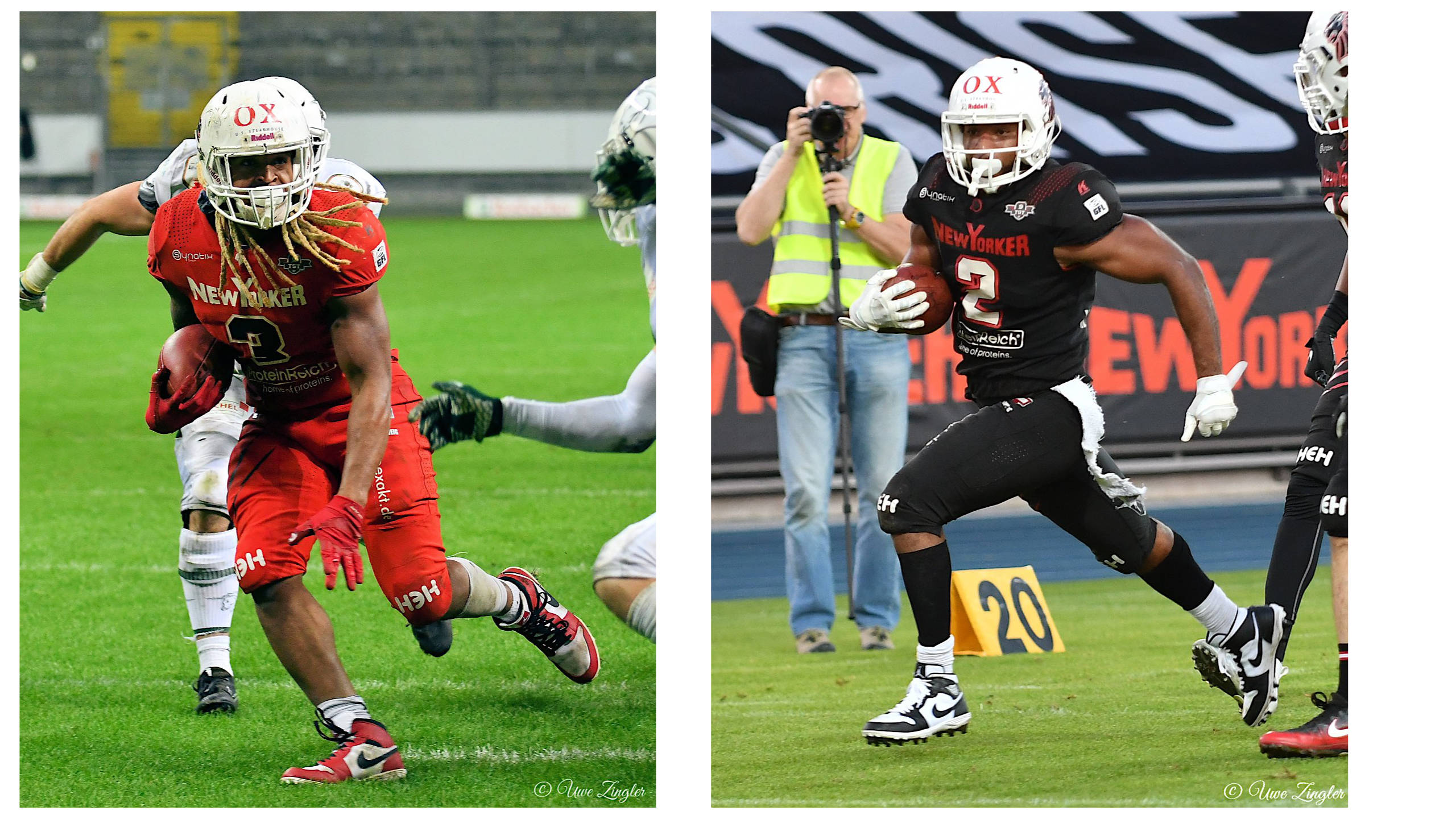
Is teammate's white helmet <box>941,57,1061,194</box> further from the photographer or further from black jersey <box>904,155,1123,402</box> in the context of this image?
the photographer

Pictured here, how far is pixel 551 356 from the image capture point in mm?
10172

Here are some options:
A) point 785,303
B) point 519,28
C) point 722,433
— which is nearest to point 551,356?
point 722,433

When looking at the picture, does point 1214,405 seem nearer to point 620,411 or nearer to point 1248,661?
point 1248,661

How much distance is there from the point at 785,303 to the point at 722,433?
5.36 ft

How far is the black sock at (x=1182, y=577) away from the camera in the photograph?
3.48 m

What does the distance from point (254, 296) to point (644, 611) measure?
103 cm

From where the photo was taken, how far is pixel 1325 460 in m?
3.40

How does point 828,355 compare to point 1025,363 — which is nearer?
point 1025,363

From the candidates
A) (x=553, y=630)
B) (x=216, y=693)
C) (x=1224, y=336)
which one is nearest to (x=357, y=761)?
(x=553, y=630)

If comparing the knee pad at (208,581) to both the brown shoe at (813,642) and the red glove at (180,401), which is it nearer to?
the red glove at (180,401)

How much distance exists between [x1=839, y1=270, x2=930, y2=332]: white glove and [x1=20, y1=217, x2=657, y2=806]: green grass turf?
39.2 inches

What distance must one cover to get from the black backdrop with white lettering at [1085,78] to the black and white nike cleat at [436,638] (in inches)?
89.5

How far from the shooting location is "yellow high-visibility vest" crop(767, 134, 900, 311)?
4309 millimetres
